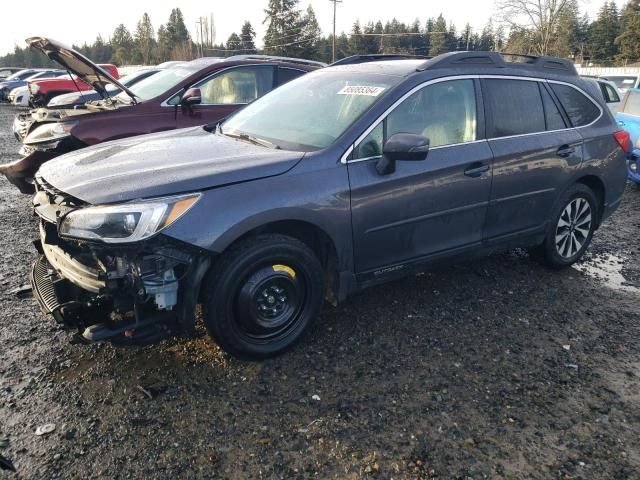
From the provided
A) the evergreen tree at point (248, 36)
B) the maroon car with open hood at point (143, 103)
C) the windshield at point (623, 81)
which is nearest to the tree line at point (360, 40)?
the evergreen tree at point (248, 36)

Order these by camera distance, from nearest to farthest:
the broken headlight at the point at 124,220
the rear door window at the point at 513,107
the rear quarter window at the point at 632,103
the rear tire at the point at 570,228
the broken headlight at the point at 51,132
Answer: the broken headlight at the point at 124,220, the rear door window at the point at 513,107, the rear tire at the point at 570,228, the broken headlight at the point at 51,132, the rear quarter window at the point at 632,103

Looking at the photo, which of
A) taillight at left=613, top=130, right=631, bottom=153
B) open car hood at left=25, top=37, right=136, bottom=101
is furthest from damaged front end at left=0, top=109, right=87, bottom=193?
taillight at left=613, top=130, right=631, bottom=153

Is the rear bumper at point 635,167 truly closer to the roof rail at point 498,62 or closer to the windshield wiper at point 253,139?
the roof rail at point 498,62

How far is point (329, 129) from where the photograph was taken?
342 cm

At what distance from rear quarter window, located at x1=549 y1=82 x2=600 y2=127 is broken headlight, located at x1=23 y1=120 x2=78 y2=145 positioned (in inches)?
191

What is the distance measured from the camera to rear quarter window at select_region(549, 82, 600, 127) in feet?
14.7

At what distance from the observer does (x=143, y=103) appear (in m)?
6.12

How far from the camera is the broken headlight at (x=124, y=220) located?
260cm

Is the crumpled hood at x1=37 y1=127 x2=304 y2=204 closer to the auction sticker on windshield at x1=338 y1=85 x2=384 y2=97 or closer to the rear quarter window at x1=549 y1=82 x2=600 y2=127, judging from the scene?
the auction sticker on windshield at x1=338 y1=85 x2=384 y2=97

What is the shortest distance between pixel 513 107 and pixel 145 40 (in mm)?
87120

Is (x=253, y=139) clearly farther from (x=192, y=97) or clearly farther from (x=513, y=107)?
(x=192, y=97)

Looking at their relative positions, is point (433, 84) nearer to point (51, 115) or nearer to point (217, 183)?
point (217, 183)

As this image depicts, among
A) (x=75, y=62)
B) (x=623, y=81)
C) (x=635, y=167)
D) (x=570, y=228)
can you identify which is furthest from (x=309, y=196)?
(x=623, y=81)

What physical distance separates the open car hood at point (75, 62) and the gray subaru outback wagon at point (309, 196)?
2.43 metres
